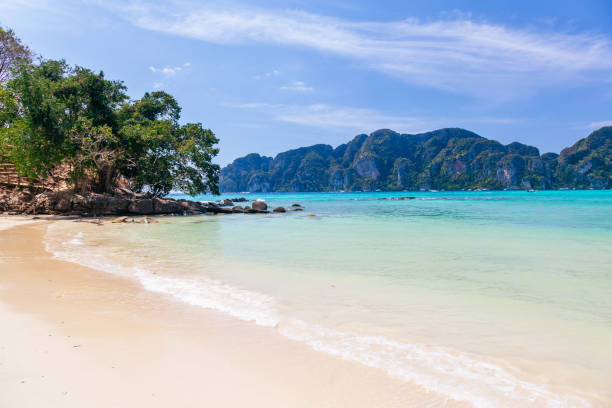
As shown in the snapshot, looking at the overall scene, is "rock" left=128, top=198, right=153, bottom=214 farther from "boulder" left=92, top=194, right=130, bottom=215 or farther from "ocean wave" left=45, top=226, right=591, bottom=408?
"ocean wave" left=45, top=226, right=591, bottom=408

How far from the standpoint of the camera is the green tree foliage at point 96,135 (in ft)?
64.7

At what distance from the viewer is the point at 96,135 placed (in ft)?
71.6

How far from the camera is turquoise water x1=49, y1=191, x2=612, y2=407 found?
115 inches

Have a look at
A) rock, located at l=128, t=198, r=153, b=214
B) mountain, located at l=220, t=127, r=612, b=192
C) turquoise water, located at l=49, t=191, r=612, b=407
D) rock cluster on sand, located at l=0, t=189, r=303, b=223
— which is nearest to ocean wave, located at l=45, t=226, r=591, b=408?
turquoise water, located at l=49, t=191, r=612, b=407

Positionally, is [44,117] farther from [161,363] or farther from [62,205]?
[161,363]

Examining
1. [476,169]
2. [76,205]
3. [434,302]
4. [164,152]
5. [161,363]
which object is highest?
[476,169]

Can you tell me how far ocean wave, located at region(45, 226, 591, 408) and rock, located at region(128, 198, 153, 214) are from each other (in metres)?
22.1

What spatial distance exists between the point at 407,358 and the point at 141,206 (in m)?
26.2

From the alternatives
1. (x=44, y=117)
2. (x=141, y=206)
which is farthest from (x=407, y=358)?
(x=141, y=206)

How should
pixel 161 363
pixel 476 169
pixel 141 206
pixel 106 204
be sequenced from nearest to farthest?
pixel 161 363 → pixel 106 204 → pixel 141 206 → pixel 476 169

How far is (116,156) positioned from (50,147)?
416 cm

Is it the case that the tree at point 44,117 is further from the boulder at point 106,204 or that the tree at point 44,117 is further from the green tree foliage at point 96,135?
the boulder at point 106,204

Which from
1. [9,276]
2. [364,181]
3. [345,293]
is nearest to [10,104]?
[9,276]

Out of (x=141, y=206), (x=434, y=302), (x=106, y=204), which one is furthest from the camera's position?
(x=141, y=206)
